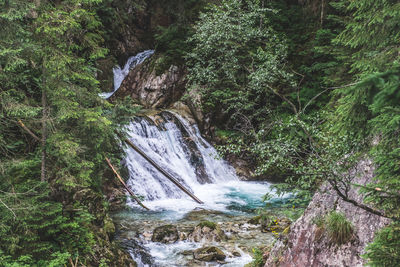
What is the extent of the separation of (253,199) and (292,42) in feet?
32.1

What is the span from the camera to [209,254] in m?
6.22

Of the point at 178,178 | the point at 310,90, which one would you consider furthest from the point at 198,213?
the point at 310,90

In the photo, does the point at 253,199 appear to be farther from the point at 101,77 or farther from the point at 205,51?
the point at 101,77

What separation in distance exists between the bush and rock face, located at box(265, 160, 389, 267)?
52 millimetres

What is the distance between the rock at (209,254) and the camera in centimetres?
616

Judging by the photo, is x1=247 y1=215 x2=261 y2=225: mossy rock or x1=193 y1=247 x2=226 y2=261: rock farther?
x1=247 y1=215 x2=261 y2=225: mossy rock

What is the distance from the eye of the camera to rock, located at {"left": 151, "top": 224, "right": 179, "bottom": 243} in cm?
700

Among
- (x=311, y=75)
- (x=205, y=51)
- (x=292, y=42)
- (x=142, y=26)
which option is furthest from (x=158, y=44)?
(x=311, y=75)

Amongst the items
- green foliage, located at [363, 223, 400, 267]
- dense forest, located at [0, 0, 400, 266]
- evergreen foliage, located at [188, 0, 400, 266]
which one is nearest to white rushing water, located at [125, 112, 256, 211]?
evergreen foliage, located at [188, 0, 400, 266]

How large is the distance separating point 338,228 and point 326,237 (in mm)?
216

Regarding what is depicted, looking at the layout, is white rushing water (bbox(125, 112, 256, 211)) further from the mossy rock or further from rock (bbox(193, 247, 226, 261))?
rock (bbox(193, 247, 226, 261))

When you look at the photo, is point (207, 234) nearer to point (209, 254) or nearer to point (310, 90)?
point (209, 254)

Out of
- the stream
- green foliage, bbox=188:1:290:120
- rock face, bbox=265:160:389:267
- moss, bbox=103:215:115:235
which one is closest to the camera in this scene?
rock face, bbox=265:160:389:267

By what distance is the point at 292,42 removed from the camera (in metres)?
15.2
